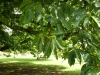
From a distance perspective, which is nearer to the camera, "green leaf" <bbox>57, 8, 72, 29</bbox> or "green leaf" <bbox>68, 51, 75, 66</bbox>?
"green leaf" <bbox>57, 8, 72, 29</bbox>

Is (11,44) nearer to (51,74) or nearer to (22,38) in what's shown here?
(22,38)

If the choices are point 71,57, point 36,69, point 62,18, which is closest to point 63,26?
point 62,18

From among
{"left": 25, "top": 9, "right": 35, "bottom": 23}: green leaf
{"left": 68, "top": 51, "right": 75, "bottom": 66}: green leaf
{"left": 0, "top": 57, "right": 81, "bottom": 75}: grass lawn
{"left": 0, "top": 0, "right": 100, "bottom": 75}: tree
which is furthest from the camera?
{"left": 0, "top": 57, "right": 81, "bottom": 75}: grass lawn

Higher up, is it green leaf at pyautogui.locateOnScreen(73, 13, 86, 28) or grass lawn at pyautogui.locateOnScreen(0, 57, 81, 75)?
green leaf at pyautogui.locateOnScreen(73, 13, 86, 28)

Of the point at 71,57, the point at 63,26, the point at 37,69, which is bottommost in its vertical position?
the point at 37,69

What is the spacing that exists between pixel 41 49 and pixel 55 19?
1.00ft

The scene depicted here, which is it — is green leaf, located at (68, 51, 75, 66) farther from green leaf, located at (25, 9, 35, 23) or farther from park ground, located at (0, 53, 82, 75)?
park ground, located at (0, 53, 82, 75)

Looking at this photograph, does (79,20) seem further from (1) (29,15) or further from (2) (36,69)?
(2) (36,69)

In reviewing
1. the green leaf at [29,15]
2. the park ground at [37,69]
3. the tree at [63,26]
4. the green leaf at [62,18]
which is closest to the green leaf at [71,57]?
the tree at [63,26]

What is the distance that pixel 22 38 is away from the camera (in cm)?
1468

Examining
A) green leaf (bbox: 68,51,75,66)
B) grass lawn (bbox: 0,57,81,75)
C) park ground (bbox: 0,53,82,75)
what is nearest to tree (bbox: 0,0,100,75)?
green leaf (bbox: 68,51,75,66)

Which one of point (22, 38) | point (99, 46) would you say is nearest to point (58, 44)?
point (99, 46)

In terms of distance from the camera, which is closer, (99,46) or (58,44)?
(58,44)

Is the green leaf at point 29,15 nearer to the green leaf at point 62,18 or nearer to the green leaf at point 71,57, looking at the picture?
the green leaf at point 62,18
